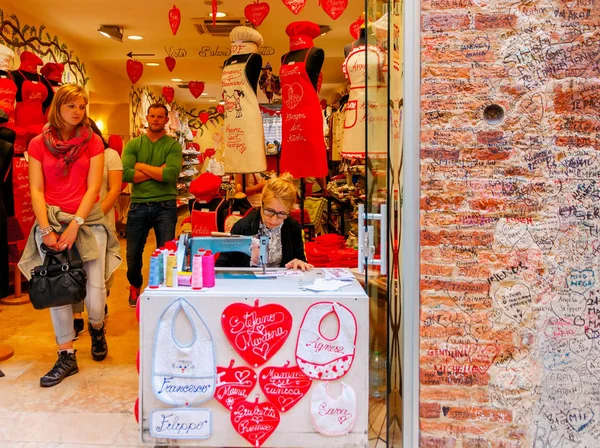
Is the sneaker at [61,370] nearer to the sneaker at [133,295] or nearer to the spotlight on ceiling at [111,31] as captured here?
the sneaker at [133,295]

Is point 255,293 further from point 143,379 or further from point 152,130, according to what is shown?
point 152,130

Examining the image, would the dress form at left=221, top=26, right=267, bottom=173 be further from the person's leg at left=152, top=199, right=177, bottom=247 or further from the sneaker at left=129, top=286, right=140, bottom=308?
the sneaker at left=129, top=286, right=140, bottom=308

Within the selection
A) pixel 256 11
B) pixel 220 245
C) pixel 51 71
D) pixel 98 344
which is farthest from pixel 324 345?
pixel 51 71

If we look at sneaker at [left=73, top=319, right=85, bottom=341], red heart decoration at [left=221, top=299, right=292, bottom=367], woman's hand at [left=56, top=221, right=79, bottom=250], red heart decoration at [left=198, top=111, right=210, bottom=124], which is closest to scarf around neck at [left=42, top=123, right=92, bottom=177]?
woman's hand at [left=56, top=221, right=79, bottom=250]

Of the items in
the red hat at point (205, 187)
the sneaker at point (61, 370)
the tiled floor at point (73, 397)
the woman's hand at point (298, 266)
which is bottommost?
the tiled floor at point (73, 397)

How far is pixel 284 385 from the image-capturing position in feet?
7.20

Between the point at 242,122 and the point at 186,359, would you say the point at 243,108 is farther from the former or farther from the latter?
the point at 186,359

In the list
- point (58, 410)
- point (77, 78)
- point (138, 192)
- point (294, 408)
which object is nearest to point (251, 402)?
point (294, 408)

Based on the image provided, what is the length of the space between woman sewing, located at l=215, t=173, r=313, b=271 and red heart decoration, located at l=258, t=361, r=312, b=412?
63 centimetres

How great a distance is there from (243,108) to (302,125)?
0.46m

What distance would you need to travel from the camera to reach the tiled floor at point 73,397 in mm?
2639

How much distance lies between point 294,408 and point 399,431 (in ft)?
1.39

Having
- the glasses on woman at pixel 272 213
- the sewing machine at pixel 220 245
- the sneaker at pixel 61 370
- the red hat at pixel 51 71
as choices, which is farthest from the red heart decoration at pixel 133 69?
the sewing machine at pixel 220 245

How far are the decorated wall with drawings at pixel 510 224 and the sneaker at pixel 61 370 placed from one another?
2155 millimetres
